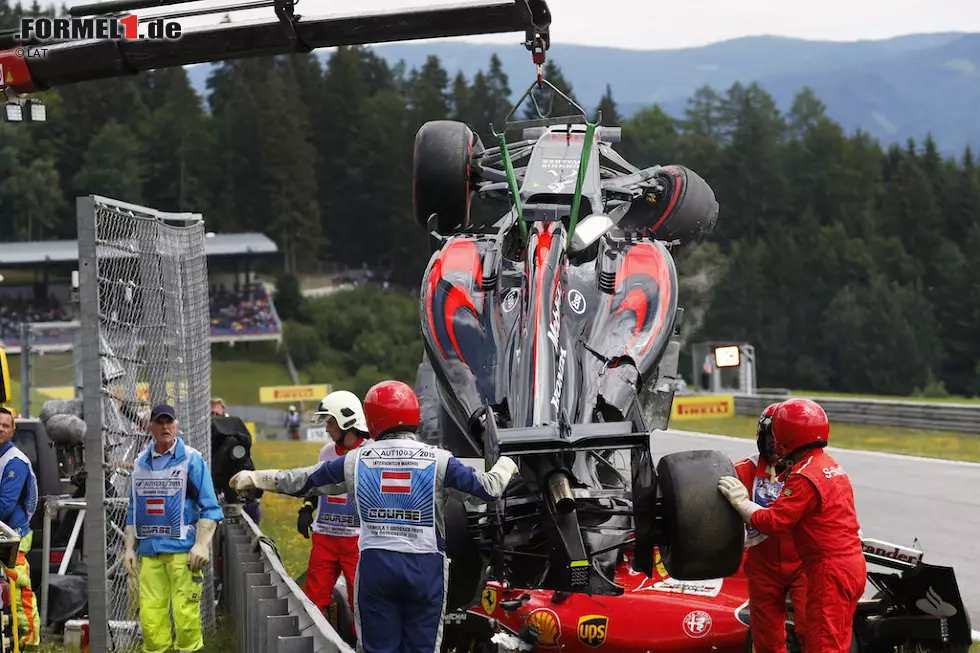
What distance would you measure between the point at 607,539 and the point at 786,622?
4.35 ft

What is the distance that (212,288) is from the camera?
9712 centimetres

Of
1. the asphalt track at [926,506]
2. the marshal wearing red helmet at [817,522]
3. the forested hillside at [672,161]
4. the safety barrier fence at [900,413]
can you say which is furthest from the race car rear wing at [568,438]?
the forested hillside at [672,161]

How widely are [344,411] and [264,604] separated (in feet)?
8.87

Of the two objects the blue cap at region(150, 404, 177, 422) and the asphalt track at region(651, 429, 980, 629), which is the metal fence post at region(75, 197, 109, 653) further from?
the asphalt track at region(651, 429, 980, 629)

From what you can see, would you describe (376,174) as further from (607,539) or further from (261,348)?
(607,539)

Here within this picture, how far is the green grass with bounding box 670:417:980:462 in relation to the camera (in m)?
28.5

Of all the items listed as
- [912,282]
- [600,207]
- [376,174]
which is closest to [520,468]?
[600,207]

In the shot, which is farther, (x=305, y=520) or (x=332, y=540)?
(x=305, y=520)

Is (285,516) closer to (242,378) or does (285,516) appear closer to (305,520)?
(305,520)

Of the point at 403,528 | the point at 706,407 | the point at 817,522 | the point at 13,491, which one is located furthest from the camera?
the point at 706,407

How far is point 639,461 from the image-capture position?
8188 millimetres

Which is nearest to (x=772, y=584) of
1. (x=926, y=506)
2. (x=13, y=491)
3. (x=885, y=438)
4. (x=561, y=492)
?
(x=561, y=492)

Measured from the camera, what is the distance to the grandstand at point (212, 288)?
86.2 m

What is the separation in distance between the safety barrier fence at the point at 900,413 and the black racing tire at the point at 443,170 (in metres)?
24.7
